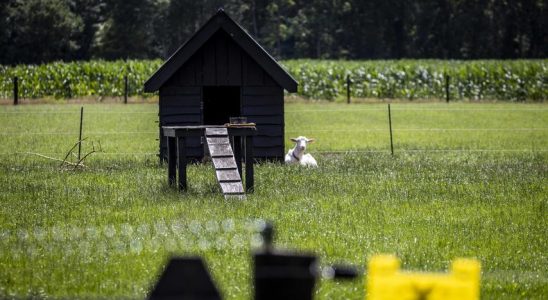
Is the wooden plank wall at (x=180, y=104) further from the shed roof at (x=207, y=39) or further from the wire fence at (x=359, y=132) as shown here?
the wire fence at (x=359, y=132)

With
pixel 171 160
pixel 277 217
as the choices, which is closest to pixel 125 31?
pixel 171 160

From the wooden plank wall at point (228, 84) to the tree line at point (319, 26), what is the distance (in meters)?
60.9

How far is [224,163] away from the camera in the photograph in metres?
16.7

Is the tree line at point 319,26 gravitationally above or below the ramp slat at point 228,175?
above

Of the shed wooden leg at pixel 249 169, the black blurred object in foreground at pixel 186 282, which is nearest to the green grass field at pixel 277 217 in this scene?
the shed wooden leg at pixel 249 169

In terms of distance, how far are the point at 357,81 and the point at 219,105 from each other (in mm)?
31064

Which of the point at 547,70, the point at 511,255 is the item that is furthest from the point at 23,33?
the point at 511,255

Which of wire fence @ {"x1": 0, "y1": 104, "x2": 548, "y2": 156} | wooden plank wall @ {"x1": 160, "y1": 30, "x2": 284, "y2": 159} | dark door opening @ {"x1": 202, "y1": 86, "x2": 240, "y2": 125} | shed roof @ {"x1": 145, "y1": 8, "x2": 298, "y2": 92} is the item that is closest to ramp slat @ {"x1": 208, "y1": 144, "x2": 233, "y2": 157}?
shed roof @ {"x1": 145, "y1": 8, "x2": 298, "y2": 92}

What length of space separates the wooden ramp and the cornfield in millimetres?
36085

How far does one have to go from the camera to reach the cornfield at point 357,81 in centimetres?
5453

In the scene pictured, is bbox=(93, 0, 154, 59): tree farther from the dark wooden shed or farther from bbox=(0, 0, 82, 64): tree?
the dark wooden shed

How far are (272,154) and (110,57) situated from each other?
67596 millimetres

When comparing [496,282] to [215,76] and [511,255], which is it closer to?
[511,255]

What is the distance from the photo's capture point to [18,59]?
81.1m
